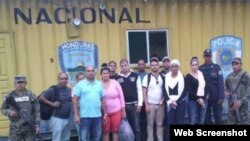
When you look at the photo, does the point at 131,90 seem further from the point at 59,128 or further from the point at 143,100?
the point at 59,128

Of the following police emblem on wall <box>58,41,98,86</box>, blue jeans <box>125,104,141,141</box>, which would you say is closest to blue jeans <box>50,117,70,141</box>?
blue jeans <box>125,104,141,141</box>

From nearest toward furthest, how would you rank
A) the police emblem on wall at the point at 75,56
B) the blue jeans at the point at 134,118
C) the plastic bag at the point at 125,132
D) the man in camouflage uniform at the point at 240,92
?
the plastic bag at the point at 125,132 < the blue jeans at the point at 134,118 < the man in camouflage uniform at the point at 240,92 < the police emblem on wall at the point at 75,56

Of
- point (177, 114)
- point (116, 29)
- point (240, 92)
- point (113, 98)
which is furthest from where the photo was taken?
point (116, 29)

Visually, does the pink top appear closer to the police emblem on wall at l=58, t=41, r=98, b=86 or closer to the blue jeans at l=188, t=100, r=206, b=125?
the blue jeans at l=188, t=100, r=206, b=125

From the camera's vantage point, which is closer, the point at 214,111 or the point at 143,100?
the point at 143,100

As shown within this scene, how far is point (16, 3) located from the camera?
6.62 m

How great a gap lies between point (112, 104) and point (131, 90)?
52cm

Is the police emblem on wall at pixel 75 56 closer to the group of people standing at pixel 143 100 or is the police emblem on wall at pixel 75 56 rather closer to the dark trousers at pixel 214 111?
the group of people standing at pixel 143 100

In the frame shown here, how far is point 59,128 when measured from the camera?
5.63 metres

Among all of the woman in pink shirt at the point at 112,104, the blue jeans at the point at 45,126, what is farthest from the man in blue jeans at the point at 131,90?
the blue jeans at the point at 45,126

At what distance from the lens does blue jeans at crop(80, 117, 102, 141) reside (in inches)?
215

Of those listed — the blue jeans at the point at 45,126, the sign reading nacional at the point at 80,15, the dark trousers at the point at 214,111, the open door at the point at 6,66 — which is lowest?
the blue jeans at the point at 45,126

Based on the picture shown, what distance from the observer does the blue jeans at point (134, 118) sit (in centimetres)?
608

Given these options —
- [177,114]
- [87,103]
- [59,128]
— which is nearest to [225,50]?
[177,114]
